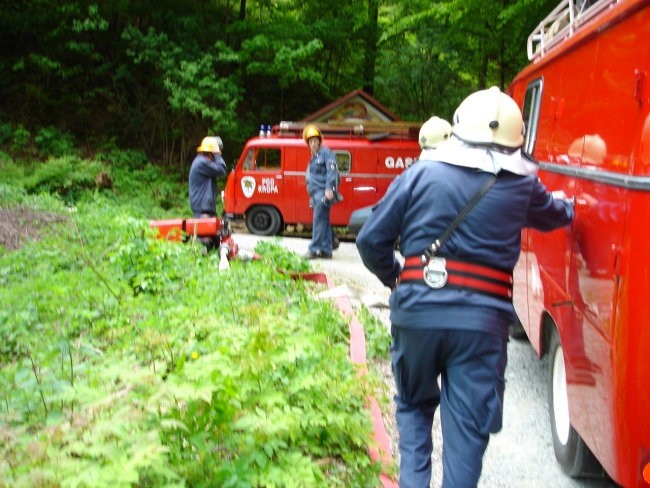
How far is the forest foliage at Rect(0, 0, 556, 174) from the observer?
20.5 metres

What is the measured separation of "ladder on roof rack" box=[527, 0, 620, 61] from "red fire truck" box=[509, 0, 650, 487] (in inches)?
0.8

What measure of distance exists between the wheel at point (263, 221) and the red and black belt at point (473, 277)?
1247 centimetres

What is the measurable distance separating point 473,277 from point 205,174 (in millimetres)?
7106

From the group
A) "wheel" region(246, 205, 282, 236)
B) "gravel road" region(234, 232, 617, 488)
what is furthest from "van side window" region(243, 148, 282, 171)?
"gravel road" region(234, 232, 617, 488)

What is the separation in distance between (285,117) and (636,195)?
74.1 ft

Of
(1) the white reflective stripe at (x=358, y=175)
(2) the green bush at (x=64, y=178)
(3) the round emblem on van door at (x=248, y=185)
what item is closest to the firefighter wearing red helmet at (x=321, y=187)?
(1) the white reflective stripe at (x=358, y=175)

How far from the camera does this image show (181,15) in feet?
74.2

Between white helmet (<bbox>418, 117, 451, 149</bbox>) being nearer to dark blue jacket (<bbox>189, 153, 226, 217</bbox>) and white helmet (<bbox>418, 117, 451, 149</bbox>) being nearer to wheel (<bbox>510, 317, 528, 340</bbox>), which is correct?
wheel (<bbox>510, 317, 528, 340</bbox>)

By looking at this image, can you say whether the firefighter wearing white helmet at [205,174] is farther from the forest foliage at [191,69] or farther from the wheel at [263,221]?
the forest foliage at [191,69]

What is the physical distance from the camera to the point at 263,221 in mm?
15562

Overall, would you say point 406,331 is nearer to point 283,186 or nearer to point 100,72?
point 283,186

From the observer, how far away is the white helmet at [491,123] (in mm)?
3045

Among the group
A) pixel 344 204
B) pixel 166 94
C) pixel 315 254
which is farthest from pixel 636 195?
pixel 166 94

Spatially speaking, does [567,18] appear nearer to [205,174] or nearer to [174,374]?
[174,374]
